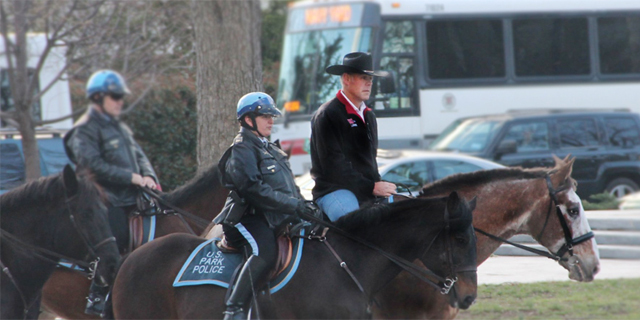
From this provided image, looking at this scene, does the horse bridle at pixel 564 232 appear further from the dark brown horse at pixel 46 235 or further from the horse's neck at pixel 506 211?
the dark brown horse at pixel 46 235

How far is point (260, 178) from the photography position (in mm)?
4992

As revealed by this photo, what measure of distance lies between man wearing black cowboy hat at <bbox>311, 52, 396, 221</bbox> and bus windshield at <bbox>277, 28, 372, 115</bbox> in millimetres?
10343

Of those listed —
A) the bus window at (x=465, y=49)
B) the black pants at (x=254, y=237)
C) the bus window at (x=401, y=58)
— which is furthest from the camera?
the bus window at (x=465, y=49)

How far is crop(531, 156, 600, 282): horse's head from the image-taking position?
5.68 metres

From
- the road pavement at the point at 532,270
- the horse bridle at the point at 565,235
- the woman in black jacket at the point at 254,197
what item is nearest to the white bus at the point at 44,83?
the road pavement at the point at 532,270

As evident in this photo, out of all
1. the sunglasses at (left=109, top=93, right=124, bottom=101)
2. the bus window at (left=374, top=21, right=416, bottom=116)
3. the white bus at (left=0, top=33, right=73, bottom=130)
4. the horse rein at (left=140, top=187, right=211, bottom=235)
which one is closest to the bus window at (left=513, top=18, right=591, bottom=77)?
the bus window at (left=374, top=21, right=416, bottom=116)

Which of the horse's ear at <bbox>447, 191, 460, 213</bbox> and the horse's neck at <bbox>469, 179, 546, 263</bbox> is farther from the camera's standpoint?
the horse's neck at <bbox>469, 179, 546, 263</bbox>

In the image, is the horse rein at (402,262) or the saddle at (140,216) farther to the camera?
the saddle at (140,216)

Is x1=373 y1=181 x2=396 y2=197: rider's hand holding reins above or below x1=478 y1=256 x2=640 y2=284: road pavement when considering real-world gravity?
above

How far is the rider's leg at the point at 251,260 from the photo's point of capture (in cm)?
482

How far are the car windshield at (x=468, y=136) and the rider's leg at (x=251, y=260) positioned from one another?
1021 cm

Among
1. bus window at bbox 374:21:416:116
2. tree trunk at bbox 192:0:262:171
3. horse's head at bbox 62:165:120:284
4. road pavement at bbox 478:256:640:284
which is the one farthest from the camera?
bus window at bbox 374:21:416:116

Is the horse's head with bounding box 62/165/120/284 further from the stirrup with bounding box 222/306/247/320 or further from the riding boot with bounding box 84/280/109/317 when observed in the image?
the stirrup with bounding box 222/306/247/320

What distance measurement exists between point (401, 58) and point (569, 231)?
11528mm
